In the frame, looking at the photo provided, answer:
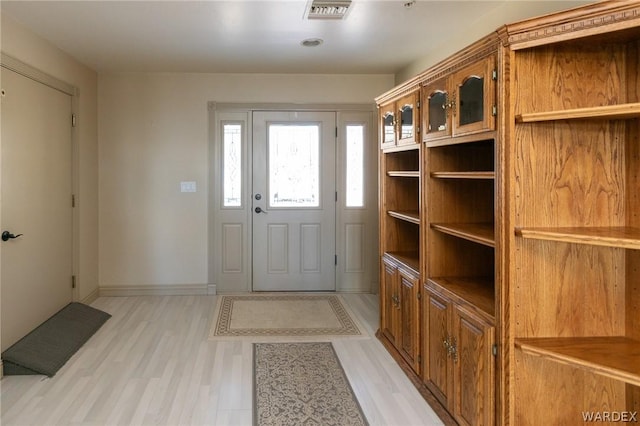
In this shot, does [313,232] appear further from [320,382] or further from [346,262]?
[320,382]

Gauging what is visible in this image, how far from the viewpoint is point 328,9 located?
3129mm

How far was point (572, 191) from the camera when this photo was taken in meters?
1.96

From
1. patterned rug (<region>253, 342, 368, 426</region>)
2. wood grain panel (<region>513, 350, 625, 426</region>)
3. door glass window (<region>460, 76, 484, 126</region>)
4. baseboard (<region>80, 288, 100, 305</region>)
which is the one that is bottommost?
patterned rug (<region>253, 342, 368, 426</region>)

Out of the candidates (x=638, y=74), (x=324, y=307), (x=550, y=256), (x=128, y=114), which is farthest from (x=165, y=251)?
(x=638, y=74)

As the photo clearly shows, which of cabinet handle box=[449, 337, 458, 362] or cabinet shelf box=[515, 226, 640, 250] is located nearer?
cabinet shelf box=[515, 226, 640, 250]

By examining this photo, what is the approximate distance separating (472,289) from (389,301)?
111cm

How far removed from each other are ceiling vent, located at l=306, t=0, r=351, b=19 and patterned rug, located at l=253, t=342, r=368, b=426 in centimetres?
248

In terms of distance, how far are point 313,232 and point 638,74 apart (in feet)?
12.8

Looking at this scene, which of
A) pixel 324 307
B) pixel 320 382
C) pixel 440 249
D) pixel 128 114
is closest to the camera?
pixel 440 249

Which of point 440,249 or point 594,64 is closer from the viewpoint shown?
point 594,64

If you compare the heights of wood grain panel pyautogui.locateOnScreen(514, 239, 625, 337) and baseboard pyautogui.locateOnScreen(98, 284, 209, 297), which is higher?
wood grain panel pyautogui.locateOnScreen(514, 239, 625, 337)

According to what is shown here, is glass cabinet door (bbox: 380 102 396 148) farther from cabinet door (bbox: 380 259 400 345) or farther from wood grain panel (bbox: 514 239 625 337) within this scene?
wood grain panel (bbox: 514 239 625 337)

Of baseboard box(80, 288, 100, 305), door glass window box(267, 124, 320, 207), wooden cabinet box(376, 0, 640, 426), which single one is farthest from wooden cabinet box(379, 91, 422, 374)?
baseboard box(80, 288, 100, 305)

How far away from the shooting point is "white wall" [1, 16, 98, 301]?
3924mm
